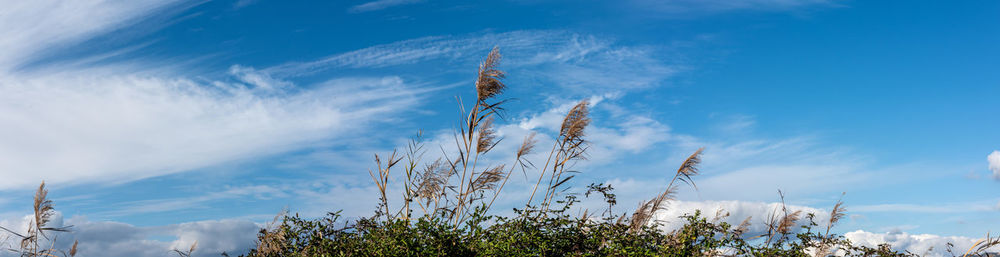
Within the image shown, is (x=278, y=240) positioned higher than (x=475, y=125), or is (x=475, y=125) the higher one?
(x=475, y=125)

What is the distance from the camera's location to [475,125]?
775 centimetres

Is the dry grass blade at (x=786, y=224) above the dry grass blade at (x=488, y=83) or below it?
below

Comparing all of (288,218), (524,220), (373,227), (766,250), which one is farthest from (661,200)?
(288,218)

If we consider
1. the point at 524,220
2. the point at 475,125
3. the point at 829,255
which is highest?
the point at 475,125

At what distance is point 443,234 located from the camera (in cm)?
650

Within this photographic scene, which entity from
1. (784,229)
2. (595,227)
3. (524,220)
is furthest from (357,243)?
(784,229)

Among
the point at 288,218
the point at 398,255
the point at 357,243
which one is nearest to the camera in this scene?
the point at 398,255

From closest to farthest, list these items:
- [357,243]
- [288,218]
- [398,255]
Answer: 1. [398,255]
2. [357,243]
3. [288,218]

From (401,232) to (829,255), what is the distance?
15.7 ft

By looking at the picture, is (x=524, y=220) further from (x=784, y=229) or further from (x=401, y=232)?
(x=784, y=229)

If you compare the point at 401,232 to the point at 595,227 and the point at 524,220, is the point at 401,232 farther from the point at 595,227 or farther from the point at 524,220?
the point at 595,227

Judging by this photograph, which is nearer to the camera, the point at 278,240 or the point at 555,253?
the point at 555,253

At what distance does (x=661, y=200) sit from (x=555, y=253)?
6.29ft

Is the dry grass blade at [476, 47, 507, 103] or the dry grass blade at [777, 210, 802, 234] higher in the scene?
the dry grass blade at [476, 47, 507, 103]
